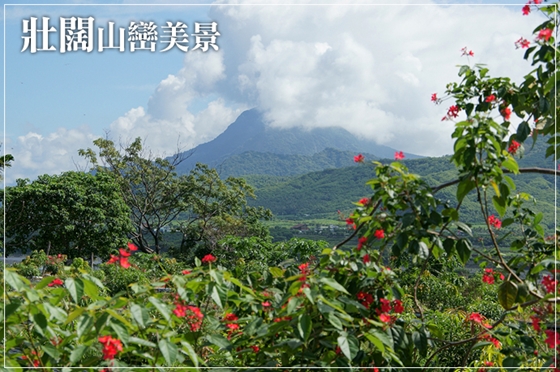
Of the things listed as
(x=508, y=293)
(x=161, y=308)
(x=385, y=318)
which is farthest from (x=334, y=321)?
(x=508, y=293)

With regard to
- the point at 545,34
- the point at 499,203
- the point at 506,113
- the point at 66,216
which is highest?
the point at 545,34

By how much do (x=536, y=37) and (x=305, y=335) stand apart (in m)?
1.13

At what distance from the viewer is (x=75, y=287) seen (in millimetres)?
1310

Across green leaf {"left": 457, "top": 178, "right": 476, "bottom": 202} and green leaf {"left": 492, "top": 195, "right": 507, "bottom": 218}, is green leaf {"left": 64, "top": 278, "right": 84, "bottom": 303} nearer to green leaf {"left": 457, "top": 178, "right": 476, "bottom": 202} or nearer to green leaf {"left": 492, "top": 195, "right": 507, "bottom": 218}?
green leaf {"left": 457, "top": 178, "right": 476, "bottom": 202}

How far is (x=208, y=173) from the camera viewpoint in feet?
56.4

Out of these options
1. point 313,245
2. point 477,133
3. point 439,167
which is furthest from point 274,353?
point 439,167

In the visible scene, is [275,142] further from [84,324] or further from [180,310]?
[84,324]

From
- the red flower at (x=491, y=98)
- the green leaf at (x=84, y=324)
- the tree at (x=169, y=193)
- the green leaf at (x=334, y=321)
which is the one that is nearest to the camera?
the green leaf at (x=84, y=324)

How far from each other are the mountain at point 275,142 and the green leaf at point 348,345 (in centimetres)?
8738

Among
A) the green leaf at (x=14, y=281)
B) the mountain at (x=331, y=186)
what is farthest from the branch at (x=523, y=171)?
the mountain at (x=331, y=186)

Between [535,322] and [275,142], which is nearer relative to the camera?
[535,322]

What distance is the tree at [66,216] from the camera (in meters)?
13.9

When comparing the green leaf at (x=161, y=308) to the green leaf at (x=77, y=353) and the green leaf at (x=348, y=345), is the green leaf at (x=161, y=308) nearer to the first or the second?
the green leaf at (x=77, y=353)

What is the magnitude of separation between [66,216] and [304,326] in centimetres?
1387
